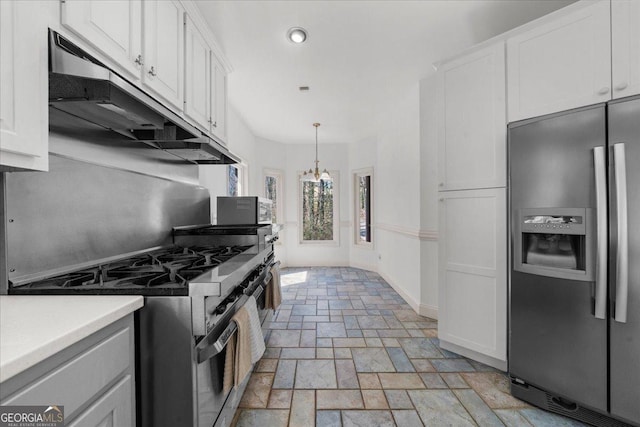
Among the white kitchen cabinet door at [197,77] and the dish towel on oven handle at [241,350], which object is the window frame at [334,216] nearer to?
the white kitchen cabinet door at [197,77]

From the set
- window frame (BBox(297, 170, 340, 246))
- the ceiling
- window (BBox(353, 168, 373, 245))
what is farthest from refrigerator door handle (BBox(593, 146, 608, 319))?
window frame (BBox(297, 170, 340, 246))

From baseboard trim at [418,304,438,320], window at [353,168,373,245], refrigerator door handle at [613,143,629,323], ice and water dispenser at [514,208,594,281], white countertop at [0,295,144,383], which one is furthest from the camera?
window at [353,168,373,245]

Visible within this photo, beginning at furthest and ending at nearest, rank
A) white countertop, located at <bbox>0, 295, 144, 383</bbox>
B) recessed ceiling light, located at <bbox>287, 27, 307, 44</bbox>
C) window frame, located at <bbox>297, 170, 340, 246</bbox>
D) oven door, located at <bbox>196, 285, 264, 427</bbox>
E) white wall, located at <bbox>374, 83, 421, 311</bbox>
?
window frame, located at <bbox>297, 170, 340, 246</bbox> → white wall, located at <bbox>374, 83, 421, 311</bbox> → recessed ceiling light, located at <bbox>287, 27, 307, 44</bbox> → oven door, located at <bbox>196, 285, 264, 427</bbox> → white countertop, located at <bbox>0, 295, 144, 383</bbox>

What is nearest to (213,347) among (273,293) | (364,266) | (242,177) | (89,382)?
(89,382)

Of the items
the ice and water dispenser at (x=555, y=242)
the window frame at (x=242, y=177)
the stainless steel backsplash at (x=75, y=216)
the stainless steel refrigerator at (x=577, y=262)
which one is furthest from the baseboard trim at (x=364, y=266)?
the stainless steel backsplash at (x=75, y=216)

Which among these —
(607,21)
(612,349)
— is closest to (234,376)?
(612,349)

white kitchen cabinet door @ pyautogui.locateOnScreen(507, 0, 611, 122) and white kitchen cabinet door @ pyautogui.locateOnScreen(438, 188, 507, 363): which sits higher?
white kitchen cabinet door @ pyautogui.locateOnScreen(507, 0, 611, 122)

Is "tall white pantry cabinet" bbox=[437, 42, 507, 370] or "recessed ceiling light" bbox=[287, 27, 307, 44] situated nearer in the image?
"tall white pantry cabinet" bbox=[437, 42, 507, 370]

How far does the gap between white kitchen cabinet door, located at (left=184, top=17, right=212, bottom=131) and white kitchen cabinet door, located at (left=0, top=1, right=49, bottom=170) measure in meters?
1.02

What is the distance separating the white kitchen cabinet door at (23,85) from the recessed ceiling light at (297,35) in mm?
1737

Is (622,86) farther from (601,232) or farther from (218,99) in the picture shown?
(218,99)

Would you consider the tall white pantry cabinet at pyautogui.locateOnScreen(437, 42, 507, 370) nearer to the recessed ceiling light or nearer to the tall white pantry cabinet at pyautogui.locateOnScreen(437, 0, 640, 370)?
the tall white pantry cabinet at pyautogui.locateOnScreen(437, 0, 640, 370)

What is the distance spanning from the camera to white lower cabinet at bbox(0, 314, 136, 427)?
2.02ft

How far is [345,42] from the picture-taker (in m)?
2.47
